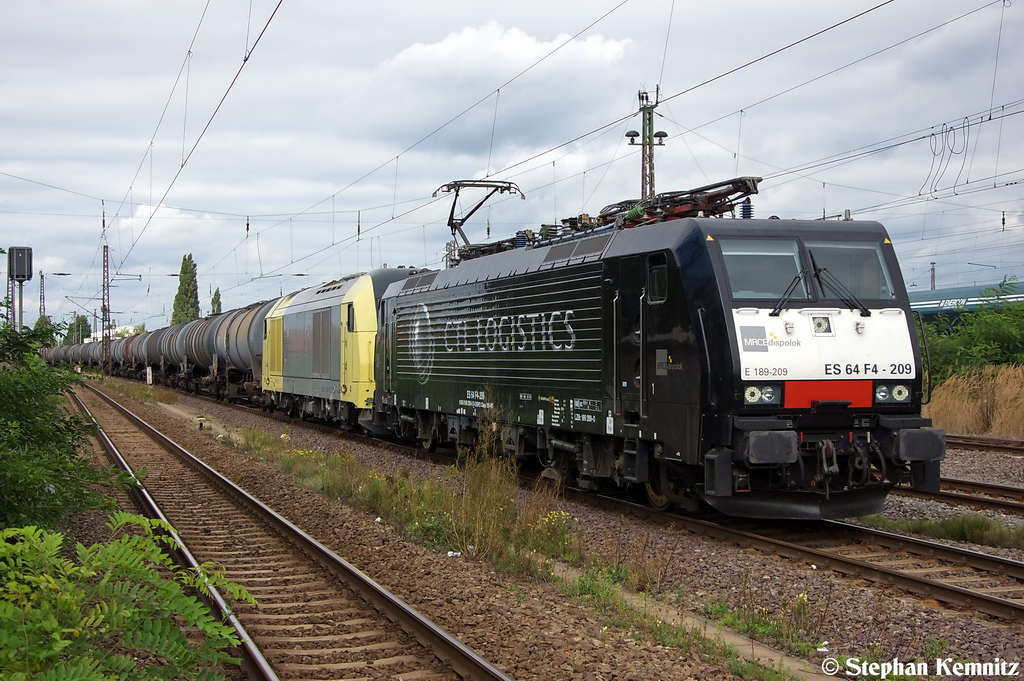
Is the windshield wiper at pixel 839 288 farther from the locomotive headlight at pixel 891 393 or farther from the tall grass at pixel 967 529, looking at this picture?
the tall grass at pixel 967 529

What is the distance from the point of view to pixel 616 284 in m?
10.0

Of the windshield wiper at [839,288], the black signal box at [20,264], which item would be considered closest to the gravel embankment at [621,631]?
the windshield wiper at [839,288]

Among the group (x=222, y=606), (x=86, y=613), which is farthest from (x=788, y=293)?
(x=86, y=613)

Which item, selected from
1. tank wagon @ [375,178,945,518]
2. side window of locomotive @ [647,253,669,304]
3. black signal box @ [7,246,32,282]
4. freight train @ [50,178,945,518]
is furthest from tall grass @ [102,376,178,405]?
side window of locomotive @ [647,253,669,304]

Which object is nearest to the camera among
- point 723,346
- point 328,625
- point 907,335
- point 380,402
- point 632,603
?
point 328,625

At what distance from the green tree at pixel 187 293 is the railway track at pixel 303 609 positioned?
88.8 metres

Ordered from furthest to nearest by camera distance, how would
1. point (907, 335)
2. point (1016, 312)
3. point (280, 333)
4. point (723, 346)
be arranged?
1. point (280, 333)
2. point (1016, 312)
3. point (907, 335)
4. point (723, 346)

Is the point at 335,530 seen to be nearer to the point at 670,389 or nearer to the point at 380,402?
the point at 670,389

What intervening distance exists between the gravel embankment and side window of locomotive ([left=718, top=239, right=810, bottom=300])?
101 inches

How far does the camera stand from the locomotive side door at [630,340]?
31.2 feet

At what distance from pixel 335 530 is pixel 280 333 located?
16.7 metres

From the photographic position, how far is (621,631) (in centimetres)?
613

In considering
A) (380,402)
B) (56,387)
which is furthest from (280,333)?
(56,387)

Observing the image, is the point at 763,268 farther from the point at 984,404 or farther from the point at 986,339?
the point at 986,339
